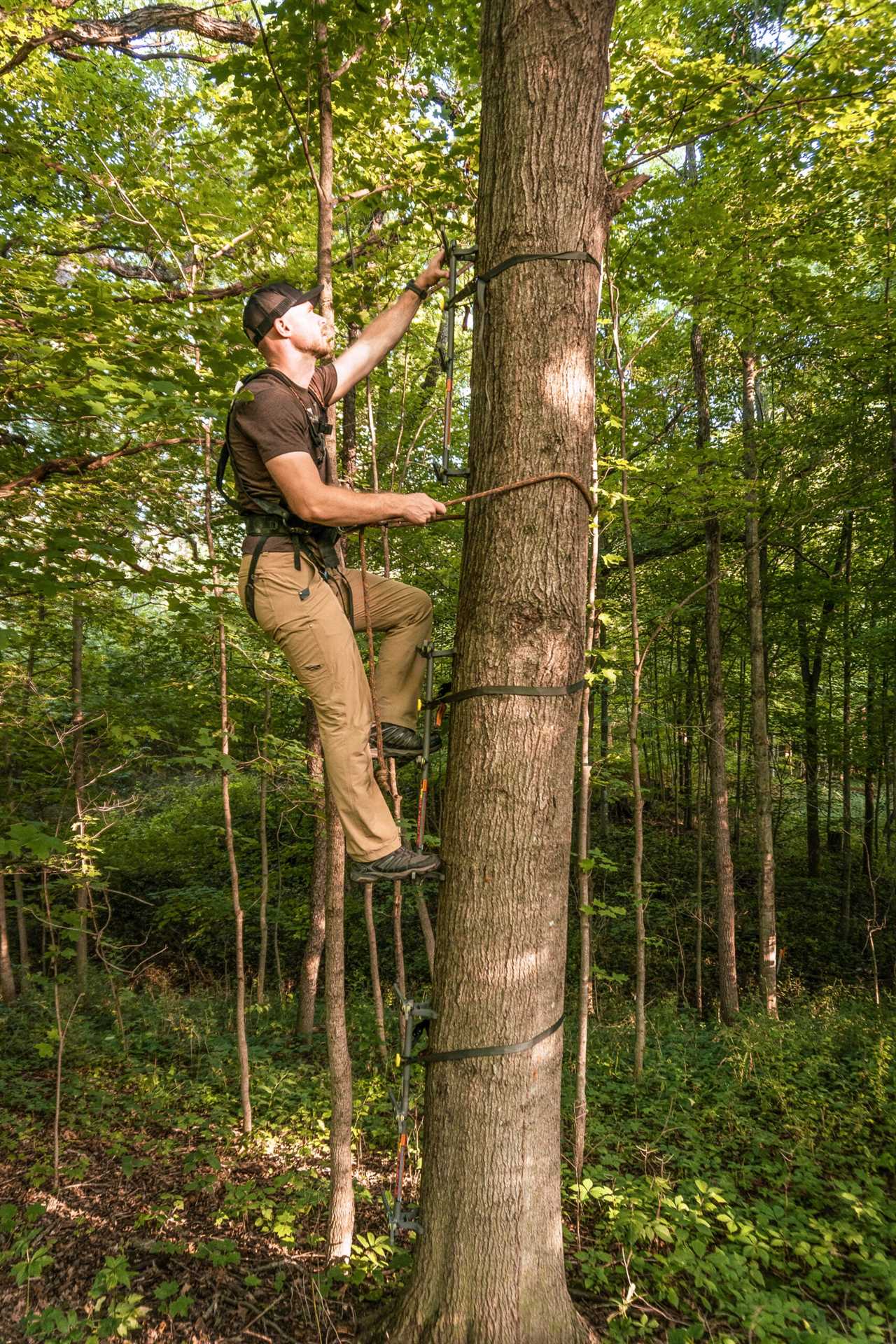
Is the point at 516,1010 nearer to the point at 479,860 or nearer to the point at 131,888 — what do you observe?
the point at 479,860

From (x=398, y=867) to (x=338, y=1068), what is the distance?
1.85 m

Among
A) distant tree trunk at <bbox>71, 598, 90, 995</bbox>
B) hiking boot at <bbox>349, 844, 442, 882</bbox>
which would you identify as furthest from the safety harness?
distant tree trunk at <bbox>71, 598, 90, 995</bbox>

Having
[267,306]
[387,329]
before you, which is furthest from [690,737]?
[267,306]

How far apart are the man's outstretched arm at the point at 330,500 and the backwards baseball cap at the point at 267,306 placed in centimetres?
73

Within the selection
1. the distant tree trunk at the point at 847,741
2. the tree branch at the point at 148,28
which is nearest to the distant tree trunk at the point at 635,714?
the tree branch at the point at 148,28

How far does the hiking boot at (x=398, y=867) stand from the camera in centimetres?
248

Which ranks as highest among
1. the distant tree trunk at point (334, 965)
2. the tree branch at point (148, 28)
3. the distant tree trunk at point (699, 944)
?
the tree branch at point (148, 28)

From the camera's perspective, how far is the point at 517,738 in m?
A: 2.09

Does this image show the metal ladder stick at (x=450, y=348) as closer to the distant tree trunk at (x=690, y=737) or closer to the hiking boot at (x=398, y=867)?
the hiking boot at (x=398, y=867)

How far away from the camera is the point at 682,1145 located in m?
4.57

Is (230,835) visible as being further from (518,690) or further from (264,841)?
(518,690)

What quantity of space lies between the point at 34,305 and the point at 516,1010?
4283 mm

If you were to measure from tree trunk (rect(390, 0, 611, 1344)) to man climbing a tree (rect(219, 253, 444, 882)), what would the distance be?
0.41m

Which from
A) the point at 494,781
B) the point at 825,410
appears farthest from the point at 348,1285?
the point at 825,410
